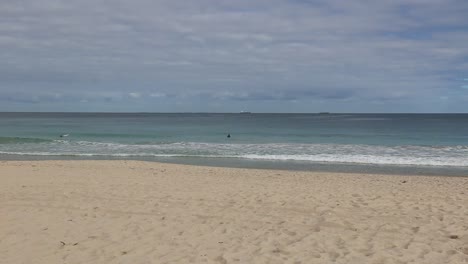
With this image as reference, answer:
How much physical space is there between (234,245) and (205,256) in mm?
598

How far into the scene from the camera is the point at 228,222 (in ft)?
24.1

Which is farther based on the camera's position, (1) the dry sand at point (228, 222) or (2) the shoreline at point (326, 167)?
(2) the shoreline at point (326, 167)

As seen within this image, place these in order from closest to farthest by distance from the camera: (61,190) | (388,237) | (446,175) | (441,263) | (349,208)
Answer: (441,263)
(388,237)
(349,208)
(61,190)
(446,175)

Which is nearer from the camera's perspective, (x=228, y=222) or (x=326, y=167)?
(x=228, y=222)

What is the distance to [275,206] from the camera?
28.7 ft

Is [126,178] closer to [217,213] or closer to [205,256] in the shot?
[217,213]

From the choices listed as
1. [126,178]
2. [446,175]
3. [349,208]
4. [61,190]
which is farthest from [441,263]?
[446,175]

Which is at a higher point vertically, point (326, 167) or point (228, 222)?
point (228, 222)

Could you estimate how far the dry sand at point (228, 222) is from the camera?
569 cm

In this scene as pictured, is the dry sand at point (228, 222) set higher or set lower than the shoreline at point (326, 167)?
higher

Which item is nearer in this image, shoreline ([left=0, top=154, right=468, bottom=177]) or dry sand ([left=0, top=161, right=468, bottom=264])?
dry sand ([left=0, top=161, right=468, bottom=264])

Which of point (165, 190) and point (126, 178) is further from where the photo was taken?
point (126, 178)

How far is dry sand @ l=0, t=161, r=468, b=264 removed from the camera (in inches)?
224

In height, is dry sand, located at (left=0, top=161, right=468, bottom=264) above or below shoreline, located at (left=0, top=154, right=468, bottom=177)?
above
